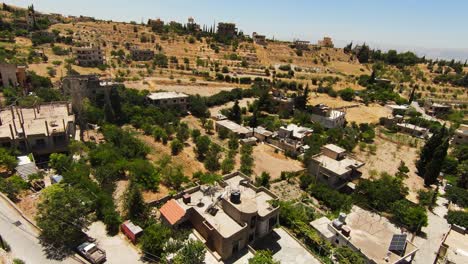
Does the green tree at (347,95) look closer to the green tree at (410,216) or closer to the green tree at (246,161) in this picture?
Answer: the green tree at (246,161)

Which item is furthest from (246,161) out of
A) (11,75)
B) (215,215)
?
(11,75)

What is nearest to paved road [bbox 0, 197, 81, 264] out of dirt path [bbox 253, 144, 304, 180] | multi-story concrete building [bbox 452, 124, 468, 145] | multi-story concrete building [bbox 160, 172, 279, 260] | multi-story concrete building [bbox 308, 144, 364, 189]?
multi-story concrete building [bbox 160, 172, 279, 260]

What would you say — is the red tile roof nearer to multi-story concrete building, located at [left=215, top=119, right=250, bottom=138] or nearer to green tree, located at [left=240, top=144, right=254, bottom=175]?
green tree, located at [left=240, top=144, right=254, bottom=175]

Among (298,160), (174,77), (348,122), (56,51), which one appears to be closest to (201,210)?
(298,160)

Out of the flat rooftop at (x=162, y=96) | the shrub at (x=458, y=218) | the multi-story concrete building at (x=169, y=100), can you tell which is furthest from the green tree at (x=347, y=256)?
the flat rooftop at (x=162, y=96)

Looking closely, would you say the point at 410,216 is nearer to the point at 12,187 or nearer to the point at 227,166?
the point at 227,166

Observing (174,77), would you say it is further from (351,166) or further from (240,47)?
(351,166)
